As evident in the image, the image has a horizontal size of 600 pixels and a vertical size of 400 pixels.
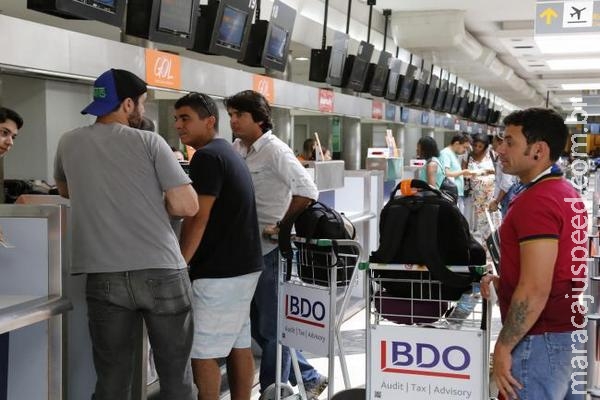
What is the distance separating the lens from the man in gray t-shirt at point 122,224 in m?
2.30

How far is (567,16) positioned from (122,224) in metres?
3.20

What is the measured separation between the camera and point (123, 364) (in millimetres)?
2369

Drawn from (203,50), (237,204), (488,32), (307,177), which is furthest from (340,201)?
(488,32)

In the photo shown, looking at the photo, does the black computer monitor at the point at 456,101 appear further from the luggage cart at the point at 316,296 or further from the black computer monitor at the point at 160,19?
the luggage cart at the point at 316,296

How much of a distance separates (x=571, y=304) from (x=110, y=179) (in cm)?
140

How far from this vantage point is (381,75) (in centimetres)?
951

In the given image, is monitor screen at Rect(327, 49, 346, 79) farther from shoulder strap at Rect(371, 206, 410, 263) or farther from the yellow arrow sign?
shoulder strap at Rect(371, 206, 410, 263)

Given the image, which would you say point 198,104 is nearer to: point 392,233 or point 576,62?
point 392,233

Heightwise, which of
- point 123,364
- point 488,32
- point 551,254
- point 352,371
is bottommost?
point 352,371

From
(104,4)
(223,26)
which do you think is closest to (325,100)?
(223,26)

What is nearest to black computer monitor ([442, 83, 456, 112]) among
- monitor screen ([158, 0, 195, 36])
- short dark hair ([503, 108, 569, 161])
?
monitor screen ([158, 0, 195, 36])

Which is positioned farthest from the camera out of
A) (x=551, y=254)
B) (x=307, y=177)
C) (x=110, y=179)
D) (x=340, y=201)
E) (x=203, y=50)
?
(x=340, y=201)

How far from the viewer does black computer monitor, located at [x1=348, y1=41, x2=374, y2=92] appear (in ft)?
27.7

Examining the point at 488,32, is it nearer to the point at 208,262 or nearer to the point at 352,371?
the point at 352,371
